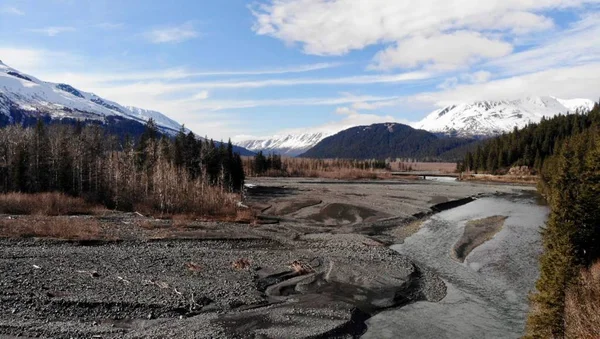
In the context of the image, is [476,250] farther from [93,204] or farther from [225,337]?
[93,204]

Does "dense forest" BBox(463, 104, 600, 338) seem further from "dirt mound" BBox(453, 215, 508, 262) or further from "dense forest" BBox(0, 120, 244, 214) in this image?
"dense forest" BBox(0, 120, 244, 214)

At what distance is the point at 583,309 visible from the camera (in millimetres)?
17281

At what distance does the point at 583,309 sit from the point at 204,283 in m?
19.0

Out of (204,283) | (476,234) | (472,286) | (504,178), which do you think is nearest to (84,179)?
(204,283)

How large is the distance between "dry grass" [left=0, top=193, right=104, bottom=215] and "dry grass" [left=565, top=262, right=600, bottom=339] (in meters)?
51.0

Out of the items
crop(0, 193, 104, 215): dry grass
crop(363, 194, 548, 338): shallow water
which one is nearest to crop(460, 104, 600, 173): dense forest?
crop(363, 194, 548, 338): shallow water

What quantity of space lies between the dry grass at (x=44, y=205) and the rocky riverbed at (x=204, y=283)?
10.8 metres

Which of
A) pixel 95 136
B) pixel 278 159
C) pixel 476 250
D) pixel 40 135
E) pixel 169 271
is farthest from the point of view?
pixel 278 159

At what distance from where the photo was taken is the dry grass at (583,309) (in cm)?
1472

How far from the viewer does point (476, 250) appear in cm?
3944

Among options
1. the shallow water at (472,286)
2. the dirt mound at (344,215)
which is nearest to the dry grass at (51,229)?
the dirt mound at (344,215)

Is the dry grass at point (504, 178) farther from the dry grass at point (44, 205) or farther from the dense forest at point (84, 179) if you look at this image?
the dry grass at point (44, 205)

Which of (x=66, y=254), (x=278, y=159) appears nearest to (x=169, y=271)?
(x=66, y=254)

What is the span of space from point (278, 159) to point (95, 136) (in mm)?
103209
